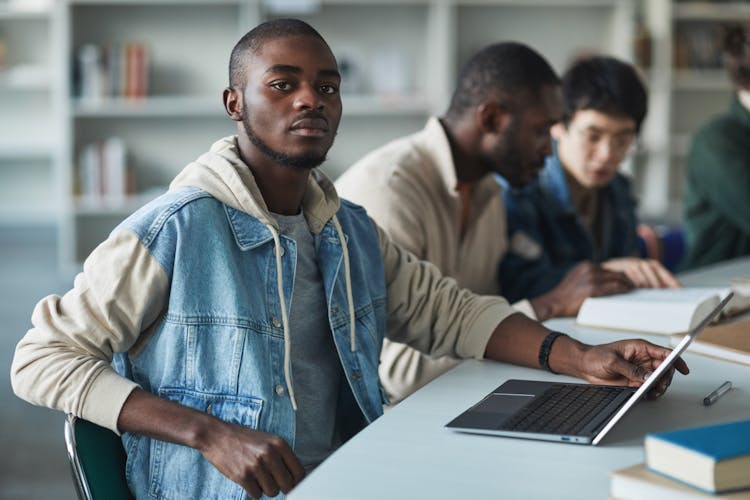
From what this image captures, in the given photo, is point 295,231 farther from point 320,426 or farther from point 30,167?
point 30,167

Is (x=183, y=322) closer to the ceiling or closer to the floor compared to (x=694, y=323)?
closer to the ceiling

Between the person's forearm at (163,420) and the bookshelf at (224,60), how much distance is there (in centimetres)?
418

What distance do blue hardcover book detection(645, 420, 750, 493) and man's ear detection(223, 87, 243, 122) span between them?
752mm

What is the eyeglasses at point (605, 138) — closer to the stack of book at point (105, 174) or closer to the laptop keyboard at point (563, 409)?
the laptop keyboard at point (563, 409)

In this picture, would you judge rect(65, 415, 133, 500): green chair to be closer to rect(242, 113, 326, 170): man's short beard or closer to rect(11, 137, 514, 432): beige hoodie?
rect(11, 137, 514, 432): beige hoodie

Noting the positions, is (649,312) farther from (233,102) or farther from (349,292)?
(233,102)

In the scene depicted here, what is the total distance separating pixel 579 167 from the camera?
2.48 meters

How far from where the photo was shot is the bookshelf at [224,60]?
5.22m

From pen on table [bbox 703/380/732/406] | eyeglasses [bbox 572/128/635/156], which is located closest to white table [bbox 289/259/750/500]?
pen on table [bbox 703/380/732/406]

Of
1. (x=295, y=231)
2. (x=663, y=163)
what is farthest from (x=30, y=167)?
(x=295, y=231)

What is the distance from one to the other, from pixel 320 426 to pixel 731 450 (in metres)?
0.68

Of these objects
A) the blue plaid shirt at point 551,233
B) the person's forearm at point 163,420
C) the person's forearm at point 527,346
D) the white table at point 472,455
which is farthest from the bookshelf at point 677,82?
the person's forearm at point 163,420

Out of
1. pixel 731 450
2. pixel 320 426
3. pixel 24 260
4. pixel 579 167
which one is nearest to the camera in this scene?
pixel 731 450

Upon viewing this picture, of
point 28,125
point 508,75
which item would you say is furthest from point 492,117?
point 28,125
